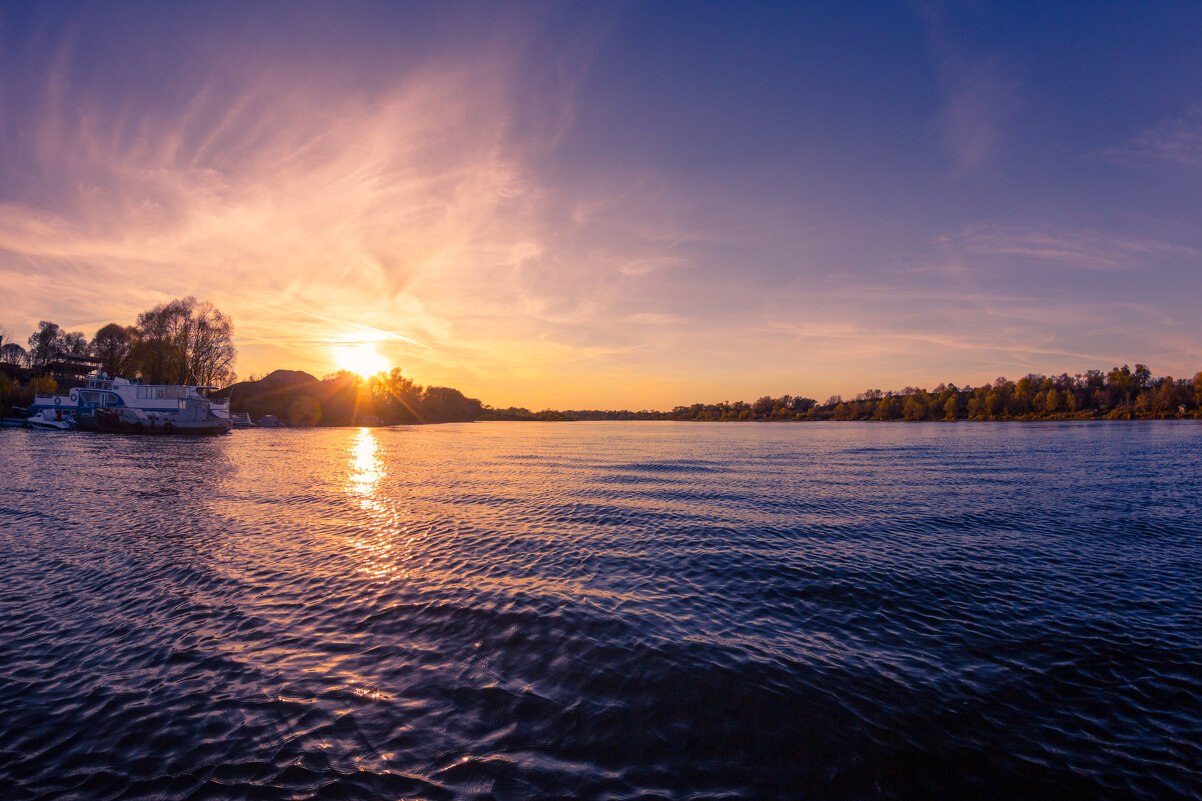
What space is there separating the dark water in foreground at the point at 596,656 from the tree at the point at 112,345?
168m

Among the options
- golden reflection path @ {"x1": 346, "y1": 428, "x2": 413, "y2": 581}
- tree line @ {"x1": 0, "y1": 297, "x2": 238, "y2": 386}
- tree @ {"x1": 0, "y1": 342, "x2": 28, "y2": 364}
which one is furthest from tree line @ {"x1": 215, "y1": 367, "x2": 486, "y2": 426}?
golden reflection path @ {"x1": 346, "y1": 428, "x2": 413, "y2": 581}

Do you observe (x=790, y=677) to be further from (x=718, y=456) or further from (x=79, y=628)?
(x=718, y=456)

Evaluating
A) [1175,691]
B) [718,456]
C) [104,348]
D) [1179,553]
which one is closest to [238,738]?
[1175,691]

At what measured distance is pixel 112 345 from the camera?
146 m

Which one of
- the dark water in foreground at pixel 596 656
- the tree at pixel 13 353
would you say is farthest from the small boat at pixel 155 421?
the tree at pixel 13 353

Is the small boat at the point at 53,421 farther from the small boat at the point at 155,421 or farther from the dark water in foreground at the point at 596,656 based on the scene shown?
the dark water in foreground at the point at 596,656

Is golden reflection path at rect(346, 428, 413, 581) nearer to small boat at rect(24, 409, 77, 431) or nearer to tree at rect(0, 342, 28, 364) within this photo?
small boat at rect(24, 409, 77, 431)

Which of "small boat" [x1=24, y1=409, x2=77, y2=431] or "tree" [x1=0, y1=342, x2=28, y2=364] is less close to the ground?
"tree" [x1=0, y1=342, x2=28, y2=364]

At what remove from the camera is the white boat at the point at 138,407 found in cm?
8719

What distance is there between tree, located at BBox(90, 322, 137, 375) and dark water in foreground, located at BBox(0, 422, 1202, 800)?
167716 millimetres

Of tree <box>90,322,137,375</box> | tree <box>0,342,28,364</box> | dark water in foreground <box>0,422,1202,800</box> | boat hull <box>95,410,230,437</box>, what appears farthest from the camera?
tree <box>0,342,28,364</box>

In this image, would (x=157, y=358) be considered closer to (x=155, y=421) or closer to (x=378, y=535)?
(x=155, y=421)

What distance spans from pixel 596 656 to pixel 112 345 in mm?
200138

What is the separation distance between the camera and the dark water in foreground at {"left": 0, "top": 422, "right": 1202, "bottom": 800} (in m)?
7.26
